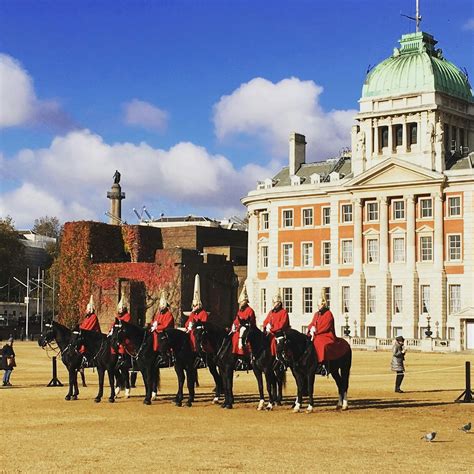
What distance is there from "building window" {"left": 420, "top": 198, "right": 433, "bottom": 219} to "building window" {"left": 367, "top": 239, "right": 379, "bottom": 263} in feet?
15.5

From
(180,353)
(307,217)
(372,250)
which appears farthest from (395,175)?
(180,353)

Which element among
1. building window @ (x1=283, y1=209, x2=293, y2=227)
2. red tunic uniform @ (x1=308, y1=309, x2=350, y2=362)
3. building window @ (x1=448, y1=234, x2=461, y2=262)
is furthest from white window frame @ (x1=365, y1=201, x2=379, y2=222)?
red tunic uniform @ (x1=308, y1=309, x2=350, y2=362)

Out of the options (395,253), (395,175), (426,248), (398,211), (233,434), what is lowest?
(233,434)

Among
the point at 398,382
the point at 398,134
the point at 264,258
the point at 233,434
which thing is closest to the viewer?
the point at 233,434

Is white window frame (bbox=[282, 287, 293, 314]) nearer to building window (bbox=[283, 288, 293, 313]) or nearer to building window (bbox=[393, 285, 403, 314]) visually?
building window (bbox=[283, 288, 293, 313])

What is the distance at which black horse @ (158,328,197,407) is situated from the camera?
94.3 ft

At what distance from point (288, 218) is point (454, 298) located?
56.4 ft

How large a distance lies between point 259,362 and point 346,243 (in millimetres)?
61685

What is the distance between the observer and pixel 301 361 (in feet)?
89.9

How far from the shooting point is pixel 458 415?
26344 mm

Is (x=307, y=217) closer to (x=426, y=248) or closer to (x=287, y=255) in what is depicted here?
(x=287, y=255)

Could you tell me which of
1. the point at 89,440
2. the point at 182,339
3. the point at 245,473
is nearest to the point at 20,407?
the point at 182,339

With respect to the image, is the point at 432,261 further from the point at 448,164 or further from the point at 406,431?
the point at 406,431

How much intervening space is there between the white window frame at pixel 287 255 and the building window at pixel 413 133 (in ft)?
45.1
